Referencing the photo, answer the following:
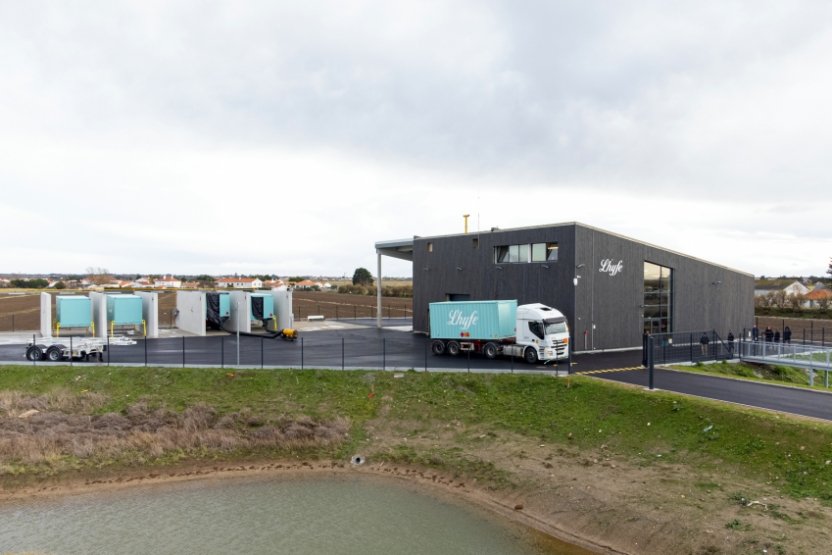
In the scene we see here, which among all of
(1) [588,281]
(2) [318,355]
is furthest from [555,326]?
(2) [318,355]

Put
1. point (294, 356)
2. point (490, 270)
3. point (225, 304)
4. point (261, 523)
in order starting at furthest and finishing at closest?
point (225, 304)
point (490, 270)
point (294, 356)
point (261, 523)

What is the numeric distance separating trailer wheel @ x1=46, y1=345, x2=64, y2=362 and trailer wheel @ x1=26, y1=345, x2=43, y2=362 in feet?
1.33

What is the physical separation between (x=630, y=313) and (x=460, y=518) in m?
25.1

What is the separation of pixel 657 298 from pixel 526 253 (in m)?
9.59

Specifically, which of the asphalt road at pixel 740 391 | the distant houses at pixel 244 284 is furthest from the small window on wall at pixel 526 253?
the distant houses at pixel 244 284

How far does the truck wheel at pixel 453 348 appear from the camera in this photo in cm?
3394

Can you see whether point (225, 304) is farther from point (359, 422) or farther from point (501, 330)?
point (359, 422)

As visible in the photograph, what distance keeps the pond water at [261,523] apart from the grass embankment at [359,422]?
7.04 feet

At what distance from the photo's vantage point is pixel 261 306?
47062 mm

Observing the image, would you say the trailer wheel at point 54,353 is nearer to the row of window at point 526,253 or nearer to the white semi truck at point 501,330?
the white semi truck at point 501,330

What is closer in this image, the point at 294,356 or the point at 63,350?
the point at 63,350

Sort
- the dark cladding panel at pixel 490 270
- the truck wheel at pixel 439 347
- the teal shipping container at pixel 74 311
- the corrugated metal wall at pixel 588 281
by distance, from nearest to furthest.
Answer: the truck wheel at pixel 439 347, the corrugated metal wall at pixel 588 281, the dark cladding panel at pixel 490 270, the teal shipping container at pixel 74 311

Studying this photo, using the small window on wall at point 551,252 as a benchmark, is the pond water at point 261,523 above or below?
below

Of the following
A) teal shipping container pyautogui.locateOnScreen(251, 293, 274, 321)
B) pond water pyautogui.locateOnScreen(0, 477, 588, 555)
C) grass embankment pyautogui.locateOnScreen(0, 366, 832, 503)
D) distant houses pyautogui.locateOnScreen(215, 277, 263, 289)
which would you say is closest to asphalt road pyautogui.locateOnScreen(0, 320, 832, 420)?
grass embankment pyautogui.locateOnScreen(0, 366, 832, 503)
